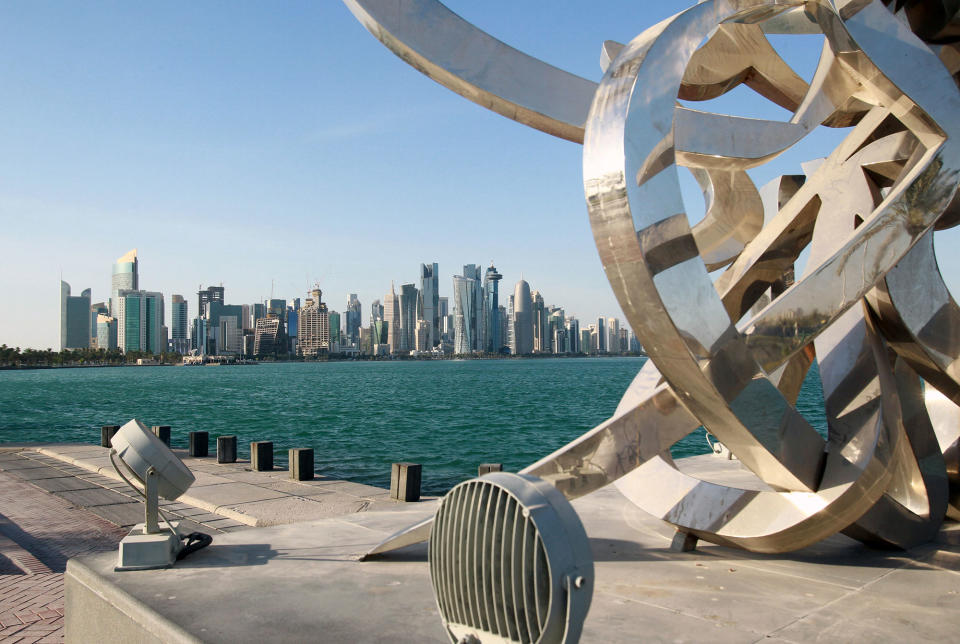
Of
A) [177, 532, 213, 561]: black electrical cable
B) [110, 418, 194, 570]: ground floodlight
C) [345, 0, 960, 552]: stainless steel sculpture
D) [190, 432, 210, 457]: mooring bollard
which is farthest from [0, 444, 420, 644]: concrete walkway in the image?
[345, 0, 960, 552]: stainless steel sculpture

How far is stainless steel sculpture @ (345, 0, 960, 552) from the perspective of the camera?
537cm

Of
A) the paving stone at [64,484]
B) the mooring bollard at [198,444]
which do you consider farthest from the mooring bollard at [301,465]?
the mooring bollard at [198,444]

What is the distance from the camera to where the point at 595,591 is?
19.5ft

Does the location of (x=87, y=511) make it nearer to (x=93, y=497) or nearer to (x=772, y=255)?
(x=93, y=497)

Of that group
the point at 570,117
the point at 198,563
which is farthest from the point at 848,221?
the point at 198,563

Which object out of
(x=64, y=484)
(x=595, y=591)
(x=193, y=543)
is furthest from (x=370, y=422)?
(x=595, y=591)

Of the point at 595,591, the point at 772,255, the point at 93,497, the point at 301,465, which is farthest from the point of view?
the point at 301,465

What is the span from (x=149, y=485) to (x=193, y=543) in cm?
101

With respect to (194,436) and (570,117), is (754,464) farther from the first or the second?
(194,436)

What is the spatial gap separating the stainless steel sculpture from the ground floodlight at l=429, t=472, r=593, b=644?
2398 mm

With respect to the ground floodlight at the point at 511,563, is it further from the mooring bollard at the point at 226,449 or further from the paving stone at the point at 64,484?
the mooring bollard at the point at 226,449

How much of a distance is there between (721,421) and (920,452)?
2.86 metres

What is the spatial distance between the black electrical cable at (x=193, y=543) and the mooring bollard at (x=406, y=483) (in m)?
5.69

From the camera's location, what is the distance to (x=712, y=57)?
7328 mm
